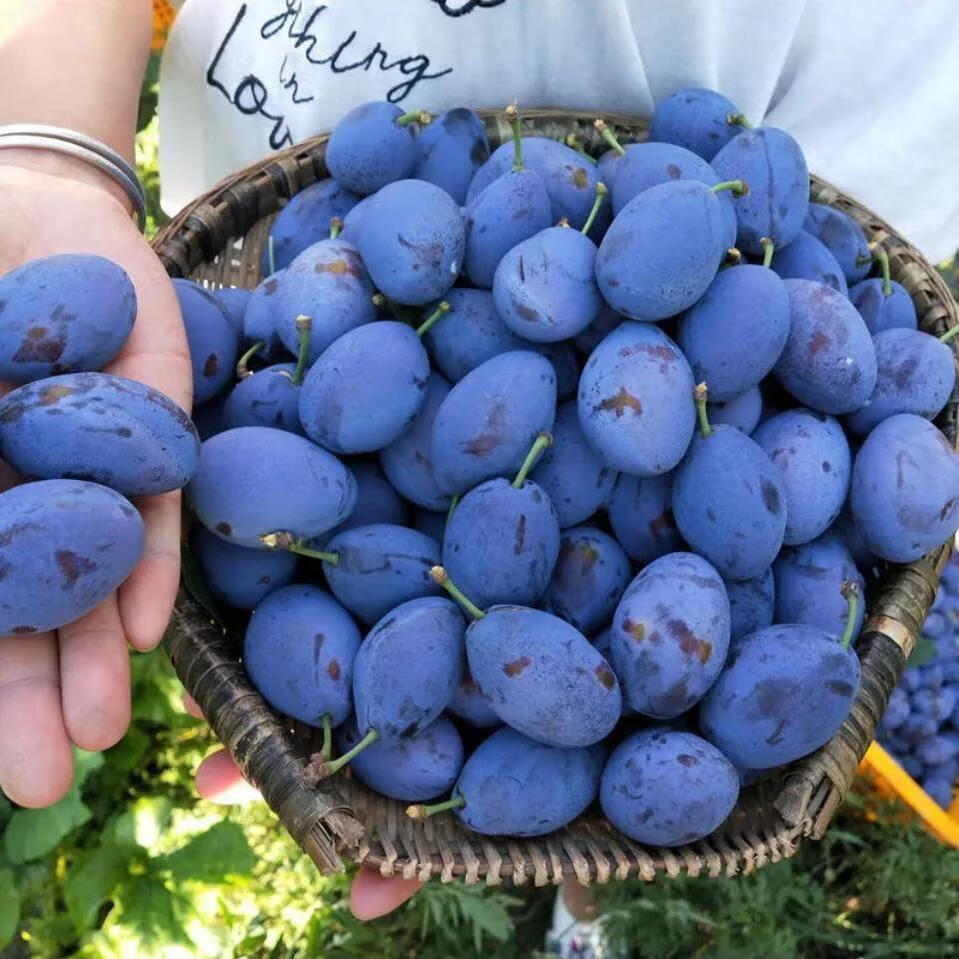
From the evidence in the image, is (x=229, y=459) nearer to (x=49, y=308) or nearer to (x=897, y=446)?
(x=49, y=308)

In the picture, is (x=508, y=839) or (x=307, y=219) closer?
(x=508, y=839)

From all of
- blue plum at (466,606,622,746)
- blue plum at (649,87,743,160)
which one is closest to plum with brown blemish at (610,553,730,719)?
blue plum at (466,606,622,746)

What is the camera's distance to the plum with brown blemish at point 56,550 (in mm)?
713

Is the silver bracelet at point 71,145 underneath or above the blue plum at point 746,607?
above

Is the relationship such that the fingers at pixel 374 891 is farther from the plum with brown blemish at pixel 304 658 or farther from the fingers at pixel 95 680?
the fingers at pixel 95 680

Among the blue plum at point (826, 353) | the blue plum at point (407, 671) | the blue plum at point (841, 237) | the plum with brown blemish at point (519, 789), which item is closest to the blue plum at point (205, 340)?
the blue plum at point (407, 671)

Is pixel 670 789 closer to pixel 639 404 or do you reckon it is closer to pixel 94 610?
pixel 639 404

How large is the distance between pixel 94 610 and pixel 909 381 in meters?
0.85

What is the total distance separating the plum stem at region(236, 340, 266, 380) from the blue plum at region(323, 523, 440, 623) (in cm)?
24

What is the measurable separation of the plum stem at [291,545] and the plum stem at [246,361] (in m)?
0.23

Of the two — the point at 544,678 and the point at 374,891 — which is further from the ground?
the point at 544,678

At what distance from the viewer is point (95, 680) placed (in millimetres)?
764

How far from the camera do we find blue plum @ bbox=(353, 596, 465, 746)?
0.86 meters

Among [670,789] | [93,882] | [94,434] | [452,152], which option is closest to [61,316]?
[94,434]
